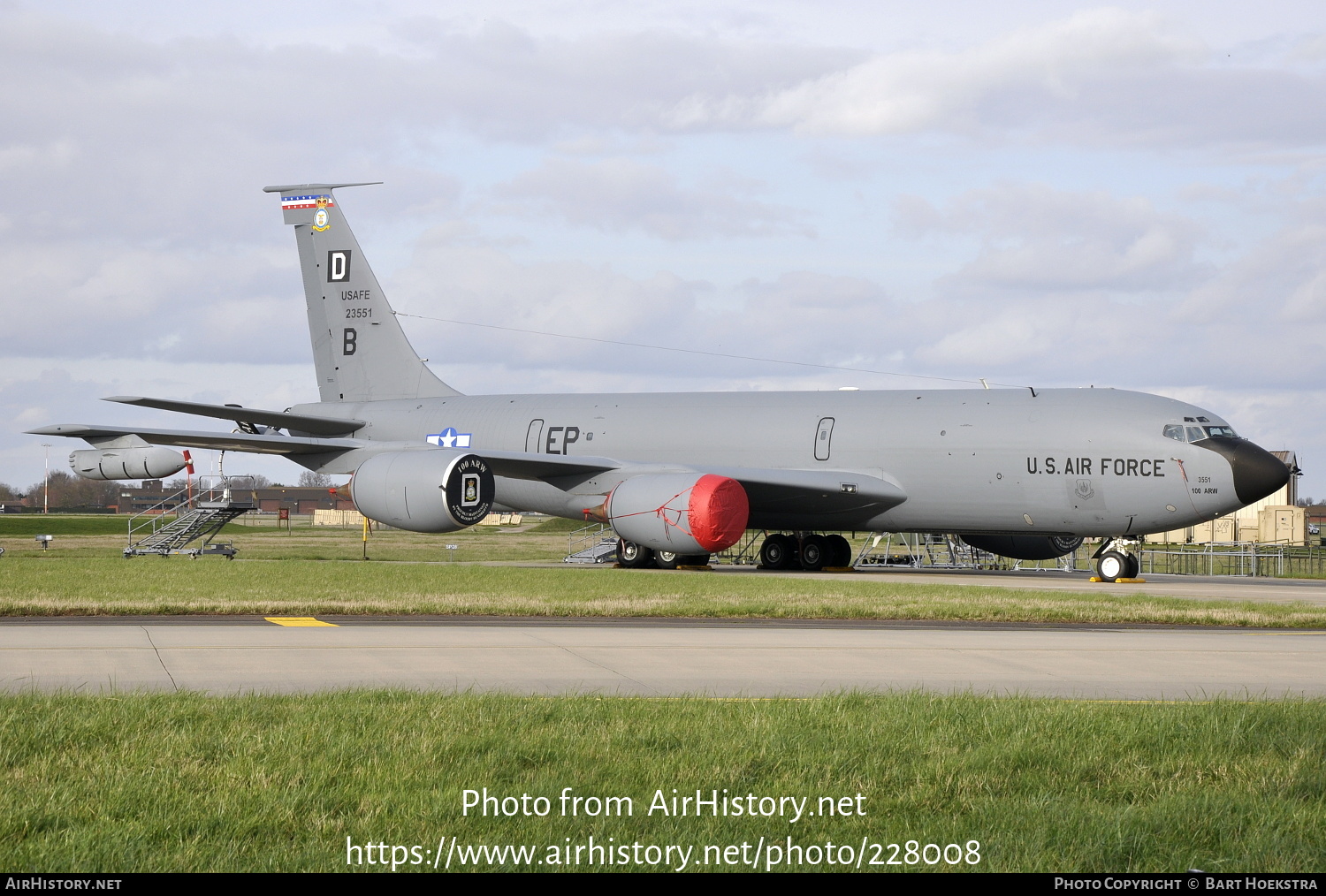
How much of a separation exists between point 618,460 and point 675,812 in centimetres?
2621

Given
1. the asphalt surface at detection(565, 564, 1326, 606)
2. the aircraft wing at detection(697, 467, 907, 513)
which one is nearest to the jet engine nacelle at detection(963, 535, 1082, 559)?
the asphalt surface at detection(565, 564, 1326, 606)

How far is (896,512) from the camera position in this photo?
98.4 ft

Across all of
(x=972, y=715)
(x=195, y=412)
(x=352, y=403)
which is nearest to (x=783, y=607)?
(x=972, y=715)

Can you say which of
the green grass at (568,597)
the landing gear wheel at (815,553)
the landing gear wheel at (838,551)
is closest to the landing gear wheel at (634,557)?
the landing gear wheel at (815,553)

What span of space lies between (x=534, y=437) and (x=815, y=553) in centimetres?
751

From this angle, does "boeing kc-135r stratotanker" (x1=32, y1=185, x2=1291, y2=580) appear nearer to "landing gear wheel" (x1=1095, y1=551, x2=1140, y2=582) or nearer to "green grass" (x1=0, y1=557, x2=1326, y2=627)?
"landing gear wheel" (x1=1095, y1=551, x2=1140, y2=582)

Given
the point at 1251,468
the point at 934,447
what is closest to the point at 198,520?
the point at 934,447

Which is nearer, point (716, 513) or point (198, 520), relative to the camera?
point (716, 513)

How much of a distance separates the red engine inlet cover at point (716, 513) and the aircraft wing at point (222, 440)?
804cm

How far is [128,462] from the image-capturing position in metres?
32.2

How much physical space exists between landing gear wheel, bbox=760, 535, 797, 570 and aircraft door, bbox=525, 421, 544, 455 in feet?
20.1

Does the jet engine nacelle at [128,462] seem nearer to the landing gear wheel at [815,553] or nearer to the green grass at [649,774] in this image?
the landing gear wheel at [815,553]

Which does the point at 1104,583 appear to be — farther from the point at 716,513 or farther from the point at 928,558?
the point at 928,558
